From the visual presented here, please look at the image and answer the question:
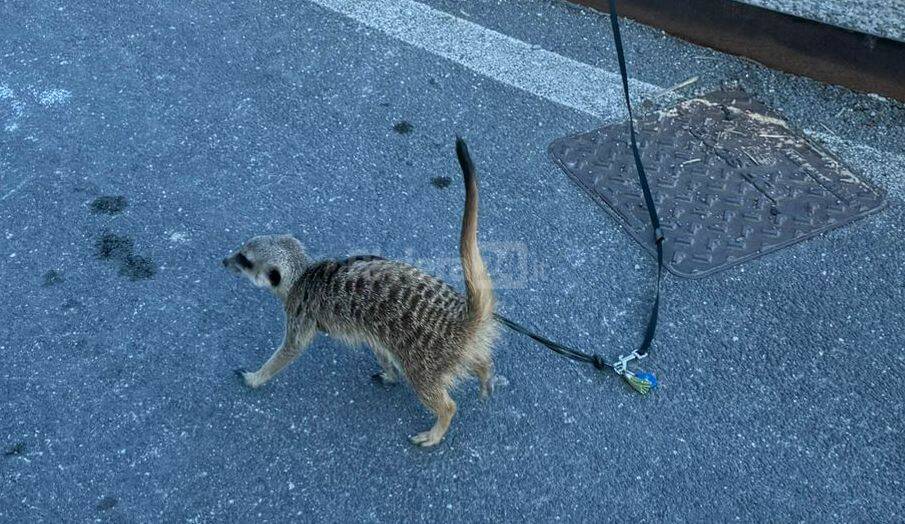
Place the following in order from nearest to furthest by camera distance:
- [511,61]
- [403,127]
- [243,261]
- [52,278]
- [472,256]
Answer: [472,256] < [243,261] < [52,278] < [403,127] < [511,61]

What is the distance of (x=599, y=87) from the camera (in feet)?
15.3

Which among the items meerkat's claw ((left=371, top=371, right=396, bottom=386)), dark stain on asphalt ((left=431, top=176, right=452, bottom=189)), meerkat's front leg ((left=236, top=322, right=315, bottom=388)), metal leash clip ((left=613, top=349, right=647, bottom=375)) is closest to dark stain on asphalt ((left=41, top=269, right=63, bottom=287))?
meerkat's front leg ((left=236, top=322, right=315, bottom=388))

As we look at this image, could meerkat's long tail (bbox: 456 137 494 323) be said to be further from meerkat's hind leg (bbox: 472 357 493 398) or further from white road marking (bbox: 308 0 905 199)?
white road marking (bbox: 308 0 905 199)

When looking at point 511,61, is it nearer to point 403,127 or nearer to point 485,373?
point 403,127

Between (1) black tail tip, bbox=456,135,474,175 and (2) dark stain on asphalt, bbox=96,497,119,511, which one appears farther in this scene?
(2) dark stain on asphalt, bbox=96,497,119,511

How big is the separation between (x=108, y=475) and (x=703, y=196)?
3.07 meters

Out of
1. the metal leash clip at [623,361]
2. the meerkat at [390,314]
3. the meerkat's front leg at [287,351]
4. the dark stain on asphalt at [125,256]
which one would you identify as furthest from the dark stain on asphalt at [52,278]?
the metal leash clip at [623,361]

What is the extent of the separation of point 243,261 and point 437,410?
996 millimetres

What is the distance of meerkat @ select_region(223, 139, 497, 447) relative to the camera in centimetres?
287

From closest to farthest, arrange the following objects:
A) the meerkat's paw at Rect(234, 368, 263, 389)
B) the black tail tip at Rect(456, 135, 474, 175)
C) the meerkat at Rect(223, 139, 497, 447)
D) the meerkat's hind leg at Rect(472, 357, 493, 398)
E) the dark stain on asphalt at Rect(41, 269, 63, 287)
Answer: the black tail tip at Rect(456, 135, 474, 175) → the meerkat at Rect(223, 139, 497, 447) → the meerkat's hind leg at Rect(472, 357, 493, 398) → the meerkat's paw at Rect(234, 368, 263, 389) → the dark stain on asphalt at Rect(41, 269, 63, 287)

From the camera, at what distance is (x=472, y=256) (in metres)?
2.55

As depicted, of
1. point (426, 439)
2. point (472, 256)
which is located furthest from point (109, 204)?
point (472, 256)

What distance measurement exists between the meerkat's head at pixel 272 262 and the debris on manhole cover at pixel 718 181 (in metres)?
1.69

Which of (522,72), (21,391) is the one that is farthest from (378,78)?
(21,391)
